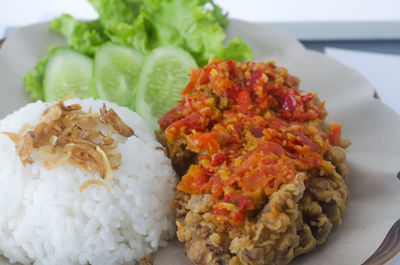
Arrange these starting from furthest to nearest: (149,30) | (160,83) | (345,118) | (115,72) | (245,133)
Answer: (149,30) → (115,72) → (160,83) → (345,118) → (245,133)

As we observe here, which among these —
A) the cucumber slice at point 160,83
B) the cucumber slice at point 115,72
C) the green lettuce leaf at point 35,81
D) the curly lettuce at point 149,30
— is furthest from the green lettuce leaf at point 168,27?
the green lettuce leaf at point 35,81

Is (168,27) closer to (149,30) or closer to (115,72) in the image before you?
(149,30)

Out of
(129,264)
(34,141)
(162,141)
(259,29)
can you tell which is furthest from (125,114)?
(259,29)

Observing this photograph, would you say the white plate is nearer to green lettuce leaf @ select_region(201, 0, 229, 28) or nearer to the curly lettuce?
green lettuce leaf @ select_region(201, 0, 229, 28)

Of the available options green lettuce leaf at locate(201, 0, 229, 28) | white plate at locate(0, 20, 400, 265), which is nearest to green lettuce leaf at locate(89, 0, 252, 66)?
green lettuce leaf at locate(201, 0, 229, 28)

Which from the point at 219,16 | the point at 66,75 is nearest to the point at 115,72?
the point at 66,75
